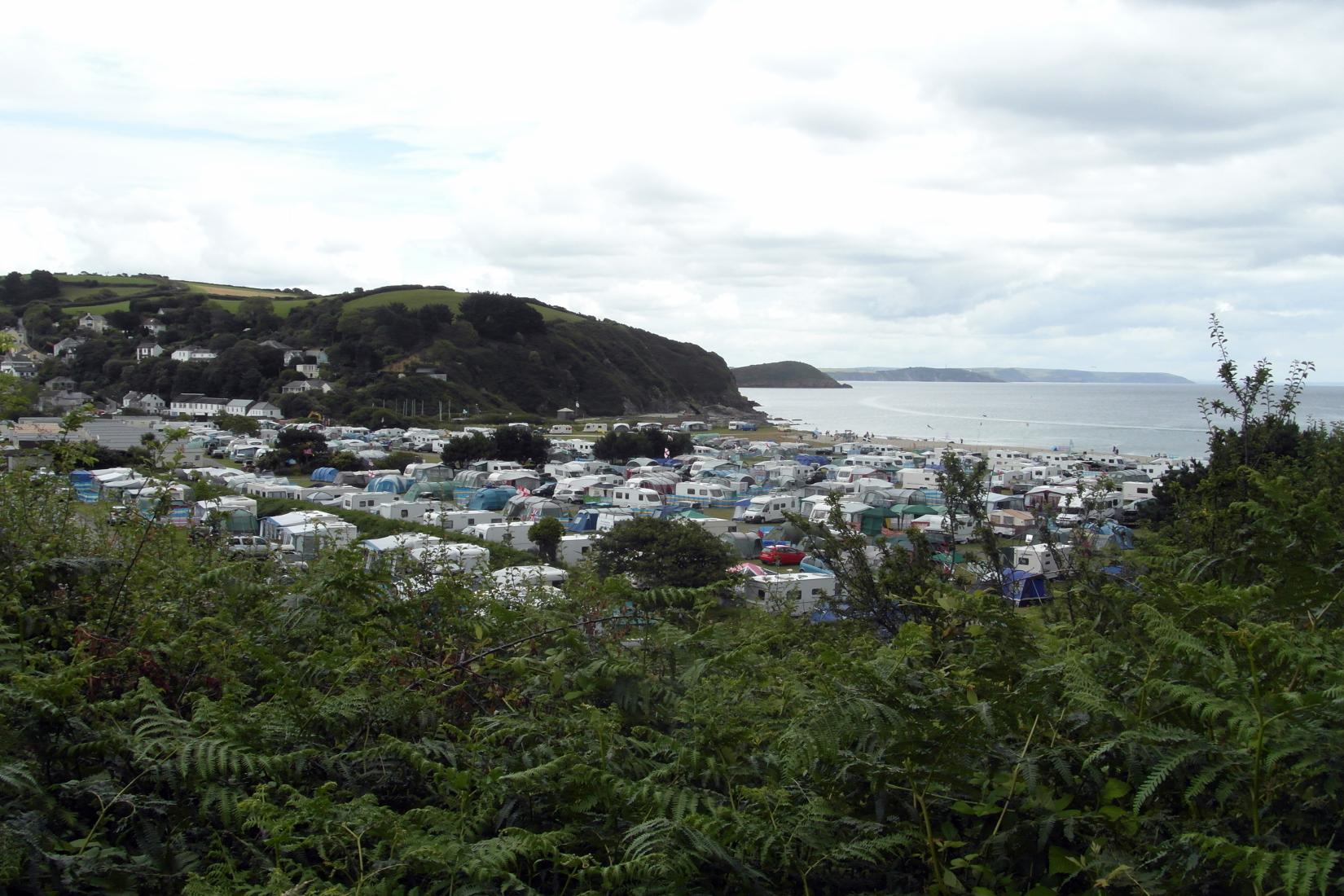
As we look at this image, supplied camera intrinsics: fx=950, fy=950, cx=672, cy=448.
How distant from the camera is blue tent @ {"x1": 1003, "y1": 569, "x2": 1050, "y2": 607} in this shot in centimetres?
698

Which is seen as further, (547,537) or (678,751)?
(547,537)

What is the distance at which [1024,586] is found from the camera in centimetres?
1046

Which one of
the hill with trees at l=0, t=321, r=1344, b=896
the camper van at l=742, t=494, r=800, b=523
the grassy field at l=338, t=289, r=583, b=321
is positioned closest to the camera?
the hill with trees at l=0, t=321, r=1344, b=896

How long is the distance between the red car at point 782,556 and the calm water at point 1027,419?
33526 millimetres

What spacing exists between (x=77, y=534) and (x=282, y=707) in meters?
2.47

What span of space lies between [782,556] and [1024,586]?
13.5 metres

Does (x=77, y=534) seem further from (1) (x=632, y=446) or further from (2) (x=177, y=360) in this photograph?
(2) (x=177, y=360)

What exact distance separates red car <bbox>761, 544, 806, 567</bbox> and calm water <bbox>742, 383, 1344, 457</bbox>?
33526 millimetres

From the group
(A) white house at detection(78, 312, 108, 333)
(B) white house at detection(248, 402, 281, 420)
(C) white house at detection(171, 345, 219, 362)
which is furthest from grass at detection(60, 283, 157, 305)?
(B) white house at detection(248, 402, 281, 420)

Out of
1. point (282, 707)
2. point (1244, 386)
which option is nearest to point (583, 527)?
point (1244, 386)

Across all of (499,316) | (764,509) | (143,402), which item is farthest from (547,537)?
(499,316)

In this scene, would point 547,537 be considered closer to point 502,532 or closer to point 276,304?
point 502,532

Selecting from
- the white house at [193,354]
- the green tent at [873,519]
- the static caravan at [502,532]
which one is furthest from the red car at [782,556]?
the white house at [193,354]

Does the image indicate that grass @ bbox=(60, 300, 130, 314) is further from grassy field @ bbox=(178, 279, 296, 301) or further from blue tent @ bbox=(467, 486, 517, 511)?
blue tent @ bbox=(467, 486, 517, 511)
